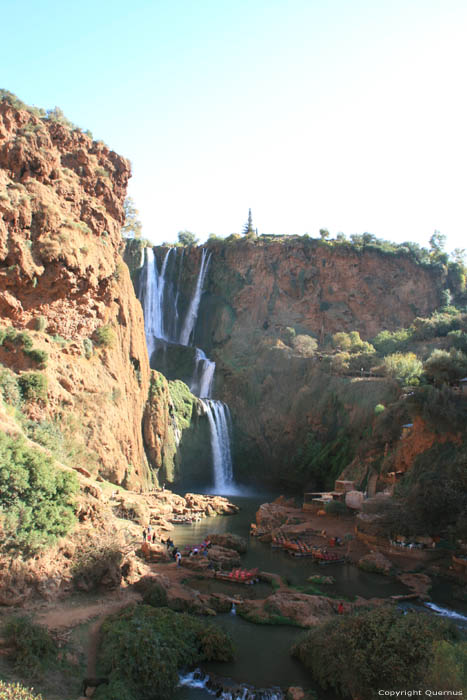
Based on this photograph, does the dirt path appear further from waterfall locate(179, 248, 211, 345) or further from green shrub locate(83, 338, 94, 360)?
waterfall locate(179, 248, 211, 345)

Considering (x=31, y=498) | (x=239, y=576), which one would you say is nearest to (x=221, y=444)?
(x=239, y=576)

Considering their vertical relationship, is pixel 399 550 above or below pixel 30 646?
below

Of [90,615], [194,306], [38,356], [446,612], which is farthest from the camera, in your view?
[194,306]

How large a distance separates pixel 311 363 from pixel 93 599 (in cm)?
3659

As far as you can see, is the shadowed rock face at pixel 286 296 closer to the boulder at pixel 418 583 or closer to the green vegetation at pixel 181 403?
the green vegetation at pixel 181 403

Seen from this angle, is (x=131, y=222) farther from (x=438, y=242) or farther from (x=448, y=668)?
(x=448, y=668)

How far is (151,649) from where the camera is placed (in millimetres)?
13906

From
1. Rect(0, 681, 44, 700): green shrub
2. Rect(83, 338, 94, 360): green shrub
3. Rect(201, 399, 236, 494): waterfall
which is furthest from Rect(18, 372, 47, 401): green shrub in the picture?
Rect(201, 399, 236, 494): waterfall

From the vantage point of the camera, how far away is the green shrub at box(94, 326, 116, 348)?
32594 mm

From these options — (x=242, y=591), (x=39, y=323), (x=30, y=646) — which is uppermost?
(x=39, y=323)

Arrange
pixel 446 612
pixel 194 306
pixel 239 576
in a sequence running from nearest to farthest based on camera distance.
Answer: pixel 446 612, pixel 239 576, pixel 194 306

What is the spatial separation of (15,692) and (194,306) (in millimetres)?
55677

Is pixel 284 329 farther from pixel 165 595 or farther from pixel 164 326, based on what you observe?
pixel 165 595

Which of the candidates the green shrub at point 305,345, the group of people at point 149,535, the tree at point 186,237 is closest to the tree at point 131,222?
the tree at point 186,237
